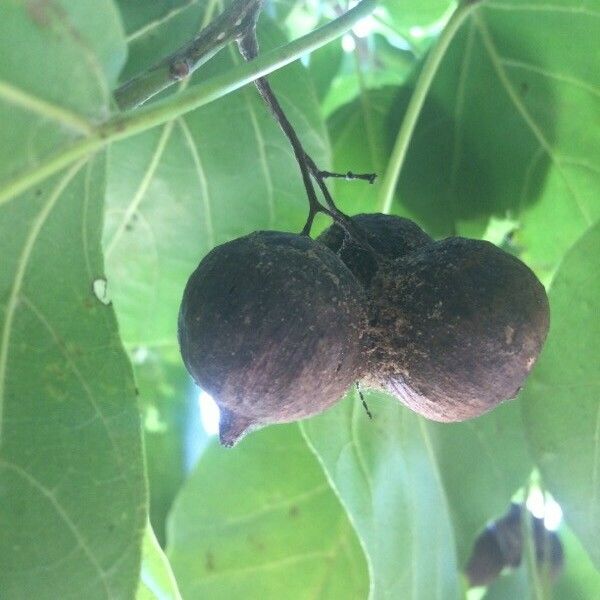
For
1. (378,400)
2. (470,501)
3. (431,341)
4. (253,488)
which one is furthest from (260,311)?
(253,488)

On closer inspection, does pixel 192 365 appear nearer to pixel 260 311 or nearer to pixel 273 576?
pixel 260 311

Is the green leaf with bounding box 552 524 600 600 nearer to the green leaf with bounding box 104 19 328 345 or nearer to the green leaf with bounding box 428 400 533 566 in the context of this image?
the green leaf with bounding box 428 400 533 566

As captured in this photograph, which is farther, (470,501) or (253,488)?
(253,488)

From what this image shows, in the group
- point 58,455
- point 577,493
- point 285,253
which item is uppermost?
point 285,253

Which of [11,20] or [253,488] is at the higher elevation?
[11,20]

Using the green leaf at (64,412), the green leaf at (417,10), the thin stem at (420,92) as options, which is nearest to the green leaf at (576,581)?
the thin stem at (420,92)

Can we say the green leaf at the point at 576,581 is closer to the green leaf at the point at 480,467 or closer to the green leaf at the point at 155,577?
the green leaf at the point at 480,467
